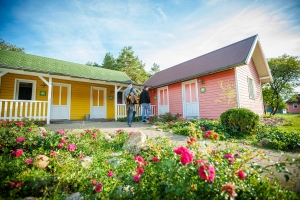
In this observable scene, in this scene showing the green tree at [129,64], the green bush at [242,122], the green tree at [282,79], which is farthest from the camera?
the green tree at [129,64]

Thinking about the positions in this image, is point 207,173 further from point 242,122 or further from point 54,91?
point 54,91

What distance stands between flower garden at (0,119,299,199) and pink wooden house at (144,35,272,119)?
21.0 feet

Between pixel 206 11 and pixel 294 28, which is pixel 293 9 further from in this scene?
pixel 206 11

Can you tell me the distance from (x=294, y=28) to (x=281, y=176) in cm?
1022

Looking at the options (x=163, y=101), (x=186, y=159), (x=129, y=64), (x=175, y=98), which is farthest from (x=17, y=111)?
(x=129, y=64)

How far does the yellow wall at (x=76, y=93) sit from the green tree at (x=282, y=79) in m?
20.7

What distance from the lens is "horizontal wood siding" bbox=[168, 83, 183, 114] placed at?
33.2ft

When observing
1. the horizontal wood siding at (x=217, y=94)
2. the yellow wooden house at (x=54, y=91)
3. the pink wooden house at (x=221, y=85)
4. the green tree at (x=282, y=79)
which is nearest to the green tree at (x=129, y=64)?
the yellow wooden house at (x=54, y=91)

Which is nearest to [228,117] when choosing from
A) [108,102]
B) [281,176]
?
[281,176]

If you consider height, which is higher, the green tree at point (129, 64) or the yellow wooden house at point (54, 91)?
the green tree at point (129, 64)

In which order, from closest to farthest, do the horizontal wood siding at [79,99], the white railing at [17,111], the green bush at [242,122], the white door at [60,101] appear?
the green bush at [242,122]
the white railing at [17,111]
the white door at [60,101]
the horizontal wood siding at [79,99]

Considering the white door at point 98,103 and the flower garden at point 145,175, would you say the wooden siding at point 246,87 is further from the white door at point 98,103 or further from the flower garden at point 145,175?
the white door at point 98,103

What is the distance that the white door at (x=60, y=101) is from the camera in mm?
8906

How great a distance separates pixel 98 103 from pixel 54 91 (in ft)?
9.90
